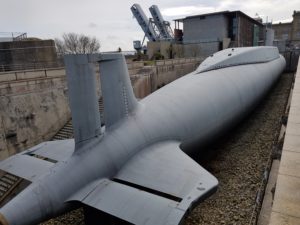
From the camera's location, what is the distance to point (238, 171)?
9805mm

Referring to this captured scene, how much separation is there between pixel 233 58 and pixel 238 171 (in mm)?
8077

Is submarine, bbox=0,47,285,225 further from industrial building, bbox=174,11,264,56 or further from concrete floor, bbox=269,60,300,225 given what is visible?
industrial building, bbox=174,11,264,56

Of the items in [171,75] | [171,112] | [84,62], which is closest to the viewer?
[84,62]

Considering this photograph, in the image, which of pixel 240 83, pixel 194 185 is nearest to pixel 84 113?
pixel 194 185

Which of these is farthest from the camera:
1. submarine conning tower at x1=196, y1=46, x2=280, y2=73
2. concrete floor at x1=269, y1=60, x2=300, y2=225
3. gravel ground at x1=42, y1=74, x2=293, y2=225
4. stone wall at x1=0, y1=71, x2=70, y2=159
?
submarine conning tower at x1=196, y1=46, x2=280, y2=73

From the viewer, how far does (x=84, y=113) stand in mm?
6465

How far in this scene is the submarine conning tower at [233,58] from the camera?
14.4 m

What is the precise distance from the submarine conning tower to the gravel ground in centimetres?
351

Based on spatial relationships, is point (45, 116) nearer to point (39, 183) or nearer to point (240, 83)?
point (39, 183)

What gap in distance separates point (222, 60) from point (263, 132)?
4540 mm

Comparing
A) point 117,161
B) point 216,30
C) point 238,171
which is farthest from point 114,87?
point 216,30

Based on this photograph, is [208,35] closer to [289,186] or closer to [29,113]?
[29,113]

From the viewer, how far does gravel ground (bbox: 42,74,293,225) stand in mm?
7516

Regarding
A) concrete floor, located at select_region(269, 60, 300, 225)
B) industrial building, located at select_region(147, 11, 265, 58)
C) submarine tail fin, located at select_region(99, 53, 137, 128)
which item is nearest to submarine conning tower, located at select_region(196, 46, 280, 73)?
submarine tail fin, located at select_region(99, 53, 137, 128)
